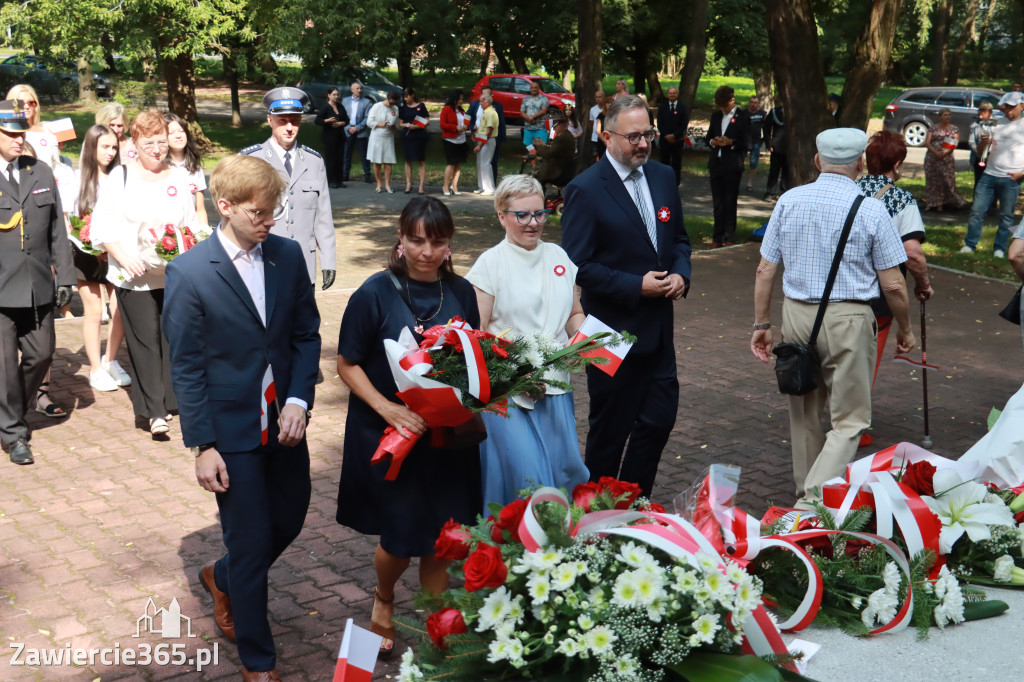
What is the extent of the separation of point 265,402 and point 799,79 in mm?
10939

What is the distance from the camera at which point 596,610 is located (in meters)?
2.55

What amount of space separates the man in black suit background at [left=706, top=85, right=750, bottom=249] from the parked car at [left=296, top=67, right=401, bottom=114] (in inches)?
592

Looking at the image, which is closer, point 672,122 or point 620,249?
point 620,249

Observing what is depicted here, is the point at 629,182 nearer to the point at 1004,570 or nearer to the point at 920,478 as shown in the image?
the point at 920,478

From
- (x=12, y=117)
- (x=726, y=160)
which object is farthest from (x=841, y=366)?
(x=726, y=160)

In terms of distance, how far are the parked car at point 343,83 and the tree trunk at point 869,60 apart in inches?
696

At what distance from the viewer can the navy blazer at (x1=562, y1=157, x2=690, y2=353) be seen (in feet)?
17.5

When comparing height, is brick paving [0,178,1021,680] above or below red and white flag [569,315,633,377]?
below

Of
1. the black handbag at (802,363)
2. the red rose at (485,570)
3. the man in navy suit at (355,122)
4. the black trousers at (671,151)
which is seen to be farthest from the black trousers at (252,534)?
the man in navy suit at (355,122)

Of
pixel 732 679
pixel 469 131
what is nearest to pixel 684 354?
pixel 732 679

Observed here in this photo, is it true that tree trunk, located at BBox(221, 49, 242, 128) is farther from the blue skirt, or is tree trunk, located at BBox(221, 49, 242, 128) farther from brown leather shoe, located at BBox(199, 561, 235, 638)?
the blue skirt

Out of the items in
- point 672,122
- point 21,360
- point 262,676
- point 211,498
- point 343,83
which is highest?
point 343,83

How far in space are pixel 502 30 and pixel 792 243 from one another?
28.1 meters

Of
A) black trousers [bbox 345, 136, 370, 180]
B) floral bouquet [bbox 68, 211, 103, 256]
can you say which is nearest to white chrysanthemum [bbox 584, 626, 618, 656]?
floral bouquet [bbox 68, 211, 103, 256]
